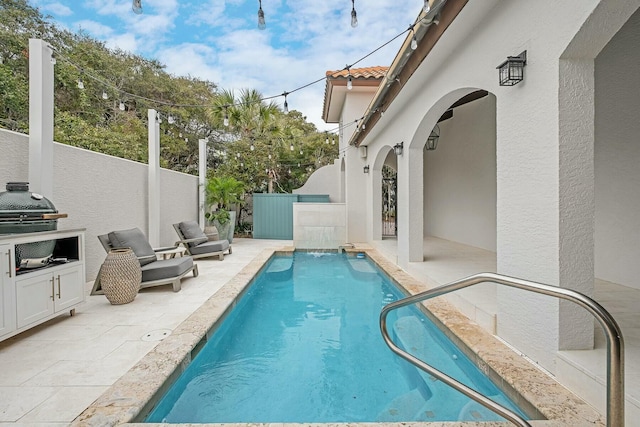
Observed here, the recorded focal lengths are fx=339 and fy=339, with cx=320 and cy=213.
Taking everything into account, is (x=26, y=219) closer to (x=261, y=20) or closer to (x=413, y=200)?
(x=261, y=20)

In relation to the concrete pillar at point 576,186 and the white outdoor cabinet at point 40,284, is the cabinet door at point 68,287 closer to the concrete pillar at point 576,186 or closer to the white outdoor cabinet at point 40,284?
the white outdoor cabinet at point 40,284

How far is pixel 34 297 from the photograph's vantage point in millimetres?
3645

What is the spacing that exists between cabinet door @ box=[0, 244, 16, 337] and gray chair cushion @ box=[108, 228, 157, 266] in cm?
213

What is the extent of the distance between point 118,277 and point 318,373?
331 centimetres

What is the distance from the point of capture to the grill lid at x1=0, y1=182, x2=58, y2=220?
376 cm

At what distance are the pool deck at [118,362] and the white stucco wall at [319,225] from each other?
6356mm

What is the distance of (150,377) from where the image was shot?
274 cm

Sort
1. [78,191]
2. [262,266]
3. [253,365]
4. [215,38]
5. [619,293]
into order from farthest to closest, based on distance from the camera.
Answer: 1. [215,38]
2. [262,266]
3. [78,191]
4. [619,293]
5. [253,365]

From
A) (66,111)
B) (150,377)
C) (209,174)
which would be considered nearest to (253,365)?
(150,377)

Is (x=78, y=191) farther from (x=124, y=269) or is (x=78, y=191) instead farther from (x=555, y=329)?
(x=555, y=329)

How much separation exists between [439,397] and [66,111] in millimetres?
16614

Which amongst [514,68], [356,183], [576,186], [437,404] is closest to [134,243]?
[437,404]

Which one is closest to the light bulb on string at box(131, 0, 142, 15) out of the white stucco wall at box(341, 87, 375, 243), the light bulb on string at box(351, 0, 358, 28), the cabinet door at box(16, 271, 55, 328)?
the light bulb on string at box(351, 0, 358, 28)

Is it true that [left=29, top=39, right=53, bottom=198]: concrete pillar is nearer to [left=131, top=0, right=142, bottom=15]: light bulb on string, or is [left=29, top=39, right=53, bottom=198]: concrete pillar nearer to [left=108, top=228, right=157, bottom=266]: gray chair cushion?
[left=108, top=228, right=157, bottom=266]: gray chair cushion
